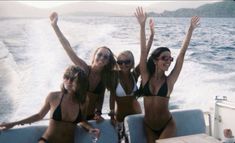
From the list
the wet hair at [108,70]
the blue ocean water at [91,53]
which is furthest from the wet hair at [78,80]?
the blue ocean water at [91,53]

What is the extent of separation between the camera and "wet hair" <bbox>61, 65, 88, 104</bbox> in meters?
2.56

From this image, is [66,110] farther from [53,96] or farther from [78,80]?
[78,80]

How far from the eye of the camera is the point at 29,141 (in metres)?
2.62

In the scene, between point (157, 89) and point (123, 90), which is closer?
point (157, 89)

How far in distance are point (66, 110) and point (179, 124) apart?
1061 mm

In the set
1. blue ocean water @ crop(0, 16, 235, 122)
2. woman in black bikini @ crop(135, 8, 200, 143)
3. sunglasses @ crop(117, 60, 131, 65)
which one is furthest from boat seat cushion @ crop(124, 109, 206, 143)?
blue ocean water @ crop(0, 16, 235, 122)

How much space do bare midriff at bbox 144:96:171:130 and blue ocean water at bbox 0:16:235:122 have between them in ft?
7.95

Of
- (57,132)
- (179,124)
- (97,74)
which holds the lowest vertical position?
(179,124)

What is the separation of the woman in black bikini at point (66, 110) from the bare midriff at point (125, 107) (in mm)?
462

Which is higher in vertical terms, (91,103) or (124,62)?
(124,62)

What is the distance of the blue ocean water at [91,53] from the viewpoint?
17.3 ft

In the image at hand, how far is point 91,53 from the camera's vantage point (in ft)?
19.9

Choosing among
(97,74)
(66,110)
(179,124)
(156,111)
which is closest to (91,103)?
(97,74)

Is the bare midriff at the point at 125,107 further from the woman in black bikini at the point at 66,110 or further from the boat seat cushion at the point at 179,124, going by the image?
the woman in black bikini at the point at 66,110
